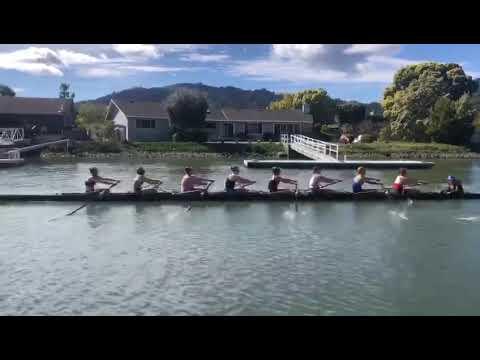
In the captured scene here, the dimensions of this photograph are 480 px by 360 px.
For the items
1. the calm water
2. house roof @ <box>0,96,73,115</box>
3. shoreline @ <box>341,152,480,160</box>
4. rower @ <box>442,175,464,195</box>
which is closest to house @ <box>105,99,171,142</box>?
house roof @ <box>0,96,73,115</box>

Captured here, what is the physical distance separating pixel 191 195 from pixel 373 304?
11.2 m

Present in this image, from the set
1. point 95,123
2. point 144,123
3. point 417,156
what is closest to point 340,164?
point 417,156

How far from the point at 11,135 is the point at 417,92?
42699 millimetres

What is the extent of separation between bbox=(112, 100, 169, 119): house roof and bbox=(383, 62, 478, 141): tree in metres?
26.1

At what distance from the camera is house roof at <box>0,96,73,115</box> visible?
60000mm

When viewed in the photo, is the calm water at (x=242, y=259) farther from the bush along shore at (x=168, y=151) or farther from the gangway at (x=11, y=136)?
the gangway at (x=11, y=136)

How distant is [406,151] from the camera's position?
48.6 meters

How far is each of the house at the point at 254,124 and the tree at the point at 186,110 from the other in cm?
430

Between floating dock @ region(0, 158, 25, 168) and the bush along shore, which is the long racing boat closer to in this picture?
floating dock @ region(0, 158, 25, 168)

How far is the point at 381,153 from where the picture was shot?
158 feet

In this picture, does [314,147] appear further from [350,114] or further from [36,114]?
[36,114]

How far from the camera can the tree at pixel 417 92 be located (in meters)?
55.3

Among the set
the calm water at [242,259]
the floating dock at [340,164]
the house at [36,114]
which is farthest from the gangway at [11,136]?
the calm water at [242,259]
